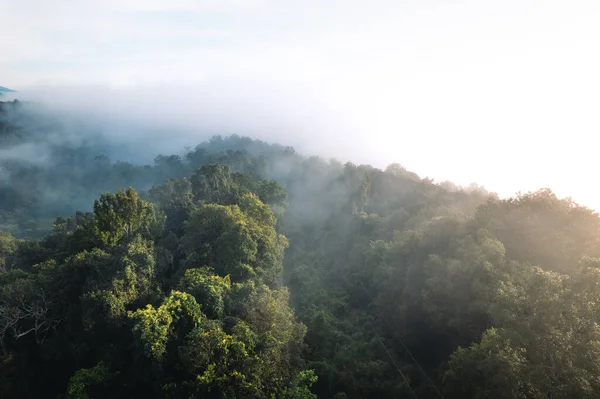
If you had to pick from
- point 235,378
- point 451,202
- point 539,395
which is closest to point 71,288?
point 235,378

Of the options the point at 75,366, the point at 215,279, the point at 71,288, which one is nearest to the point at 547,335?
the point at 215,279

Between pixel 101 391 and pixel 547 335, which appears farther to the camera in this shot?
pixel 101 391

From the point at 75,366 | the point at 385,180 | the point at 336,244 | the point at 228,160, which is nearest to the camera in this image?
the point at 75,366

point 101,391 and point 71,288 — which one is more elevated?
point 71,288

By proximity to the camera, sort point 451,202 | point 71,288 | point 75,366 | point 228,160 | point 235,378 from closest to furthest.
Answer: point 235,378
point 75,366
point 71,288
point 451,202
point 228,160

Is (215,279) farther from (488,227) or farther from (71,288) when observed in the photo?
(488,227)

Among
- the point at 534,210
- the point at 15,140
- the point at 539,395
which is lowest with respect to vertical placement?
the point at 15,140

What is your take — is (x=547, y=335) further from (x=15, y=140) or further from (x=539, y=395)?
(x=15, y=140)
